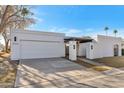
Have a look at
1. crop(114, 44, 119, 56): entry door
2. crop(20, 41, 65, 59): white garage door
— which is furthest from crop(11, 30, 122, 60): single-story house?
crop(114, 44, 119, 56): entry door

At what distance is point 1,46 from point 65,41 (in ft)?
57.8

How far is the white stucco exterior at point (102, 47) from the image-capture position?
18844 millimetres

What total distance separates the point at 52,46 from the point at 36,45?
192 centimetres

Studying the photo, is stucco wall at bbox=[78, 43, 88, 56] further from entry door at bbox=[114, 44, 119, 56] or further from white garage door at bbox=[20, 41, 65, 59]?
entry door at bbox=[114, 44, 119, 56]

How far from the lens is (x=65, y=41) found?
19.7 m

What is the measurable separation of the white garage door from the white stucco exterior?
313cm

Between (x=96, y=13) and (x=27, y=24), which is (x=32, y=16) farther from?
(x=96, y=13)

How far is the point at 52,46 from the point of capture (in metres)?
17.9

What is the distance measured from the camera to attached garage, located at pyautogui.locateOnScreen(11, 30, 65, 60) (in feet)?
51.3

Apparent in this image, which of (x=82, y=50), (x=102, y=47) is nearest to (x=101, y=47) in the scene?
(x=102, y=47)

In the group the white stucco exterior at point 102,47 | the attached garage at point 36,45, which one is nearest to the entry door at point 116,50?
the white stucco exterior at point 102,47

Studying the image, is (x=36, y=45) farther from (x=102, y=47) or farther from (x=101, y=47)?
(x=102, y=47)
